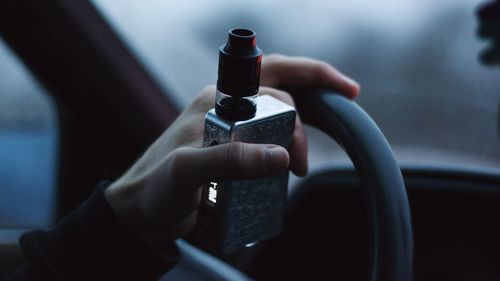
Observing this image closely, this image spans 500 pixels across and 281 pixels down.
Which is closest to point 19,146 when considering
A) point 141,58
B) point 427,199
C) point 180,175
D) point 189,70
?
point 141,58

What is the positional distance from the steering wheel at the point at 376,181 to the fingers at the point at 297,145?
0.11 ft

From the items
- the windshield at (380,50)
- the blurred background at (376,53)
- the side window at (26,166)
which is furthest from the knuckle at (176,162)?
the windshield at (380,50)

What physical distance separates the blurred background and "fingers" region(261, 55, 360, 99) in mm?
2151

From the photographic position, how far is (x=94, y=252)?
46.6 inches

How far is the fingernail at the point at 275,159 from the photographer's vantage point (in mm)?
855

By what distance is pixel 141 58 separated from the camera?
4.86ft

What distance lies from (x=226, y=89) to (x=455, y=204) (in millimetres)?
891

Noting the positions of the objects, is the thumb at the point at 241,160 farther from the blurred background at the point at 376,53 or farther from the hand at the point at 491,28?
the blurred background at the point at 376,53

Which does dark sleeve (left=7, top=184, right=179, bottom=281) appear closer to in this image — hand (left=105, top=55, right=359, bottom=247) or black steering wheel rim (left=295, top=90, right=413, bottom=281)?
hand (left=105, top=55, right=359, bottom=247)

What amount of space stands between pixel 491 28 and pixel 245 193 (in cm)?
72

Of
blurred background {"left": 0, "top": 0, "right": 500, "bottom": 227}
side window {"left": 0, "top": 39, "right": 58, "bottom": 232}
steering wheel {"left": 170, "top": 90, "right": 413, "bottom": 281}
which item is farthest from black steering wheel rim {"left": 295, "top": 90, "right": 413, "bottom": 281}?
blurred background {"left": 0, "top": 0, "right": 500, "bottom": 227}

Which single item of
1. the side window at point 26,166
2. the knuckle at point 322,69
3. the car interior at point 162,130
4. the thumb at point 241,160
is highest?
the knuckle at point 322,69

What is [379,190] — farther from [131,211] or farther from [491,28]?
[491,28]

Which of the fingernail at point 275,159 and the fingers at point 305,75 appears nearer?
the fingernail at point 275,159
